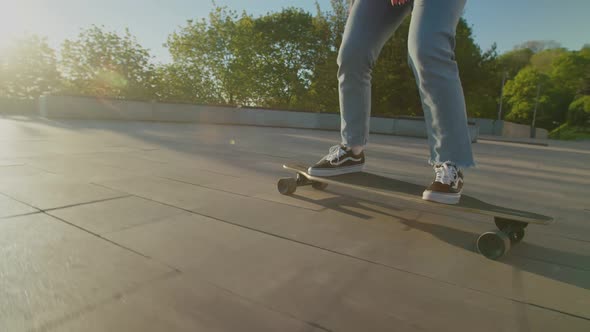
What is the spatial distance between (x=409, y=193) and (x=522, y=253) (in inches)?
23.6

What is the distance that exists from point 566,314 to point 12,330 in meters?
1.67

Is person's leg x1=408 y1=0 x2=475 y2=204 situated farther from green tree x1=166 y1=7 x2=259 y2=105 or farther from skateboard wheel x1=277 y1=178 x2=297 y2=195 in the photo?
green tree x1=166 y1=7 x2=259 y2=105

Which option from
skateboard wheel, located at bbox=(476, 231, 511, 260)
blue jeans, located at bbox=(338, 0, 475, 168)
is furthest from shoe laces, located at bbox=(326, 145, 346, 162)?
skateboard wheel, located at bbox=(476, 231, 511, 260)

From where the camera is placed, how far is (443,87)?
1738 millimetres

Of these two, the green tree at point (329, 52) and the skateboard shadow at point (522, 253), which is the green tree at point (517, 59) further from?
the skateboard shadow at point (522, 253)

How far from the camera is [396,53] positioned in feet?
64.6

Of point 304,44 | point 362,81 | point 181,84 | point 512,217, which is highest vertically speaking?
point 304,44

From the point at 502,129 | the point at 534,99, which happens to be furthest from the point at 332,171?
the point at 534,99

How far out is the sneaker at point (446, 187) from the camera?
66.4 inches

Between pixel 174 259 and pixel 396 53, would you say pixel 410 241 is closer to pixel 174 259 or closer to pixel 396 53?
pixel 174 259

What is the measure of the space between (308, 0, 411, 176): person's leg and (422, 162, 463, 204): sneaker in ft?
2.31

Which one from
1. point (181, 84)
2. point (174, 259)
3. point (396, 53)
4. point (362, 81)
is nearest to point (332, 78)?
point (396, 53)

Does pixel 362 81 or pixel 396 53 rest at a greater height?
pixel 396 53

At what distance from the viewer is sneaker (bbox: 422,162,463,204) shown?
66.4 inches
